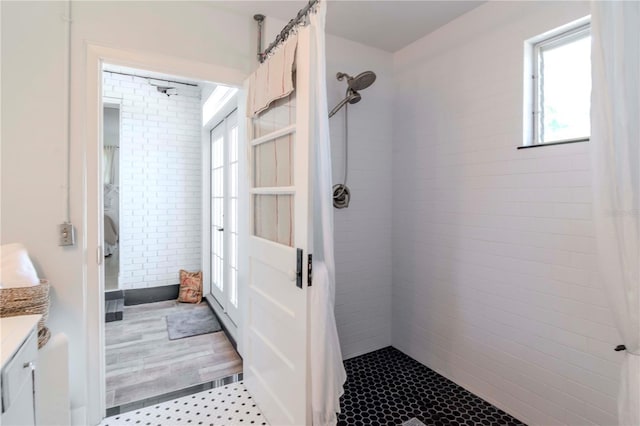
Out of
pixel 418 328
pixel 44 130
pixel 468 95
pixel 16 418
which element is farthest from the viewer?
pixel 418 328

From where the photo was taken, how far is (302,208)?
1.52 meters

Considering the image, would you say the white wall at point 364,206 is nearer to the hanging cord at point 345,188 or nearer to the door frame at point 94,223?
the hanging cord at point 345,188

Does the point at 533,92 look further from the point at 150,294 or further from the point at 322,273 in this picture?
the point at 150,294

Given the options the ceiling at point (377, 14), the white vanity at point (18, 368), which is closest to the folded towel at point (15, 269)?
the white vanity at point (18, 368)

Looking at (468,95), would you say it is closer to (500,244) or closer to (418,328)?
(500,244)

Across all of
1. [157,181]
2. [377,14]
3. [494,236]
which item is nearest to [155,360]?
[157,181]

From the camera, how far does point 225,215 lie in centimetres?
343

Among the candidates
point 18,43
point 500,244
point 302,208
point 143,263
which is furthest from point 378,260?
point 143,263

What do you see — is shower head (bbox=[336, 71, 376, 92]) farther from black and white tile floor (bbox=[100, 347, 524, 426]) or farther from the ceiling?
black and white tile floor (bbox=[100, 347, 524, 426])

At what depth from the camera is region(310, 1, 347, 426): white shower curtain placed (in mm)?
1498

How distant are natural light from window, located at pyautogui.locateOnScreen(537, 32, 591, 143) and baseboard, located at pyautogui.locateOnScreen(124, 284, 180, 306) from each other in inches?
158

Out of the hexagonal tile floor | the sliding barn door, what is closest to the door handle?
the sliding barn door

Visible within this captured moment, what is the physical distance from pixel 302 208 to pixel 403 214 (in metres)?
1.38

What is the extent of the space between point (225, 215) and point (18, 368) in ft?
7.66
